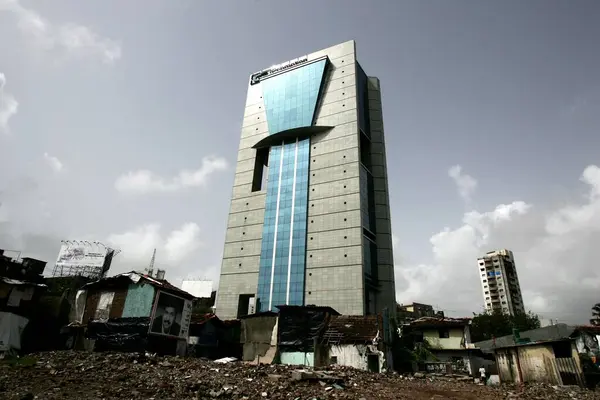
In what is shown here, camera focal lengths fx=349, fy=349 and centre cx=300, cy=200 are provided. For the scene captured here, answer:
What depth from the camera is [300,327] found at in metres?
32.0

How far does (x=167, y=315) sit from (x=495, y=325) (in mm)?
56449

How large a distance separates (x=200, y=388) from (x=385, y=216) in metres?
52.5

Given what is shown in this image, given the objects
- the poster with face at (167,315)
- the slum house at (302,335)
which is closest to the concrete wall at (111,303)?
the poster with face at (167,315)

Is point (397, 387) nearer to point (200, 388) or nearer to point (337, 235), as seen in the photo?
point (200, 388)

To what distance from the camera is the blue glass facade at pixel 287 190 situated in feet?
186

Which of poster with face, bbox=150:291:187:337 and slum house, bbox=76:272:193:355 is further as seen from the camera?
poster with face, bbox=150:291:187:337

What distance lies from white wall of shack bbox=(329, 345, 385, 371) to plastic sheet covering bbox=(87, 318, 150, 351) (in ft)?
51.2

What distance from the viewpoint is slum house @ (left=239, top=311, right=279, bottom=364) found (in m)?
32.0

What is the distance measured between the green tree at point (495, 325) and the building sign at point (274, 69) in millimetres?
61455

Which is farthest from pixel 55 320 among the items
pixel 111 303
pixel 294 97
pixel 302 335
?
pixel 294 97

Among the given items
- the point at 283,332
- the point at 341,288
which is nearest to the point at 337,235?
the point at 341,288

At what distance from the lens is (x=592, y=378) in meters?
22.8

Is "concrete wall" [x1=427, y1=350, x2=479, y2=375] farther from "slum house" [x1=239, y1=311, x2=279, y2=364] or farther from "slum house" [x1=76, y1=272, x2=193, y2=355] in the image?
"slum house" [x1=76, y1=272, x2=193, y2=355]

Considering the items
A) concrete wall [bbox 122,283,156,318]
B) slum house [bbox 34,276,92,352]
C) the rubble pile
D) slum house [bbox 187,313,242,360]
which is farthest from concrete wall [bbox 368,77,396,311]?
slum house [bbox 34,276,92,352]
